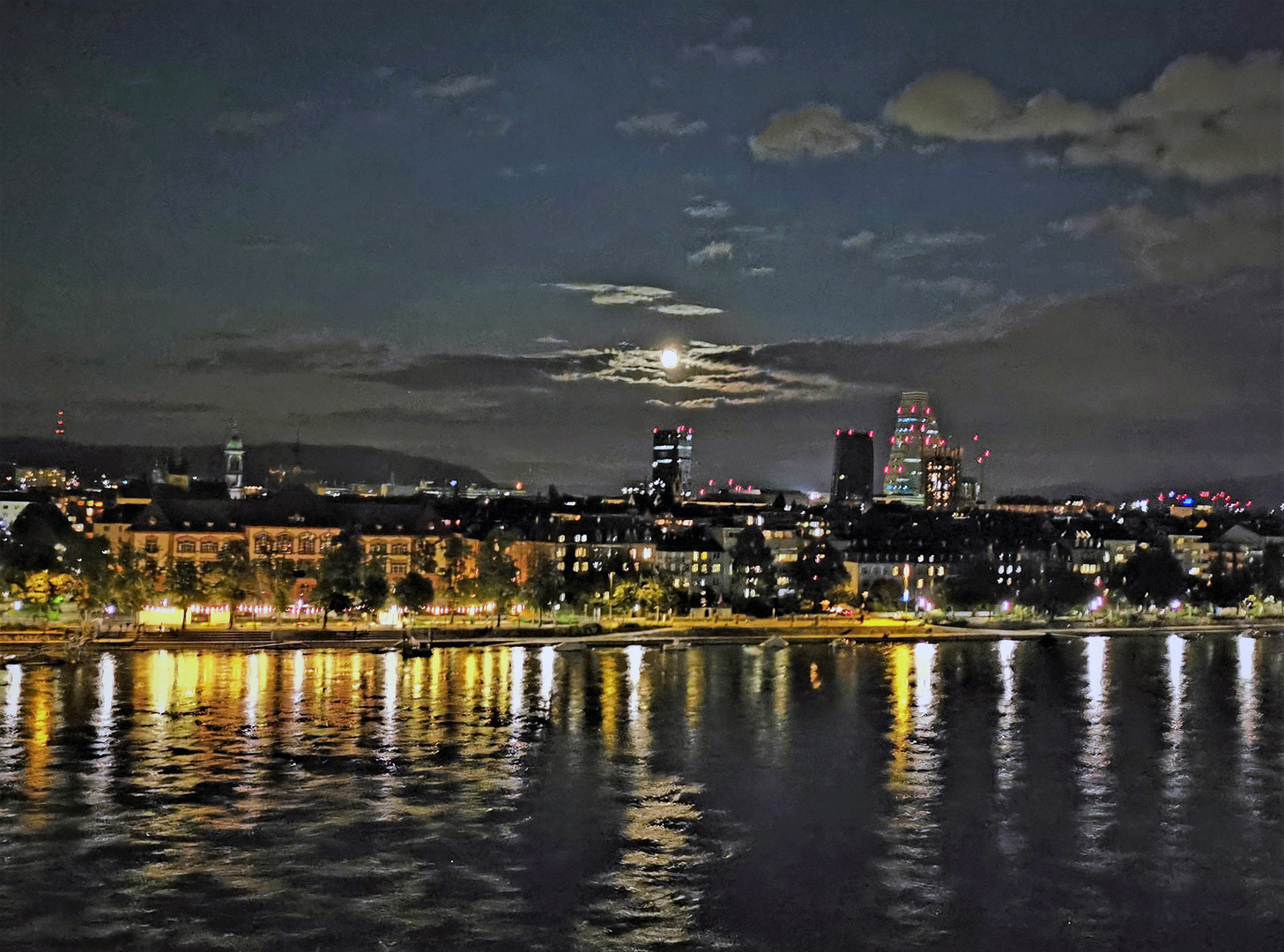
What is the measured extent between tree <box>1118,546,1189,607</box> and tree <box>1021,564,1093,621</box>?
260 cm

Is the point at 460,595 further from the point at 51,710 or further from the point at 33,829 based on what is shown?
the point at 33,829

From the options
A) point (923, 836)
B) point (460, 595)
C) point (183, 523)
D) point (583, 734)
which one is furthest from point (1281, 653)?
point (183, 523)

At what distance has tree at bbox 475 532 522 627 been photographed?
59375 millimetres

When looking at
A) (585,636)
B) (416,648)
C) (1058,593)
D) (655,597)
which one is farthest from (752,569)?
(416,648)

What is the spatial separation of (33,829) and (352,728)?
31.4ft

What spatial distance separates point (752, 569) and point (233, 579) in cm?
3472

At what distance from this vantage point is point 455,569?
203ft

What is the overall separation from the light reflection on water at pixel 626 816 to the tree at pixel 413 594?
1944 cm

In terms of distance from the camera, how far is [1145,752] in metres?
27.1

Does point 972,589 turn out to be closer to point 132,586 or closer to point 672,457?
point 132,586

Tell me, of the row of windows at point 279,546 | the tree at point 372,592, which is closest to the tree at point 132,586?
the tree at point 372,592

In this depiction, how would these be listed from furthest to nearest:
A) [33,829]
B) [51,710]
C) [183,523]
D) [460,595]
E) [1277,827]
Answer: [183,523], [460,595], [51,710], [1277,827], [33,829]

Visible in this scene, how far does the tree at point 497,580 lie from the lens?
59.4 metres

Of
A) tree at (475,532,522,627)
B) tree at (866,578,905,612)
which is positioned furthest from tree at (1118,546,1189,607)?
tree at (475,532,522,627)
